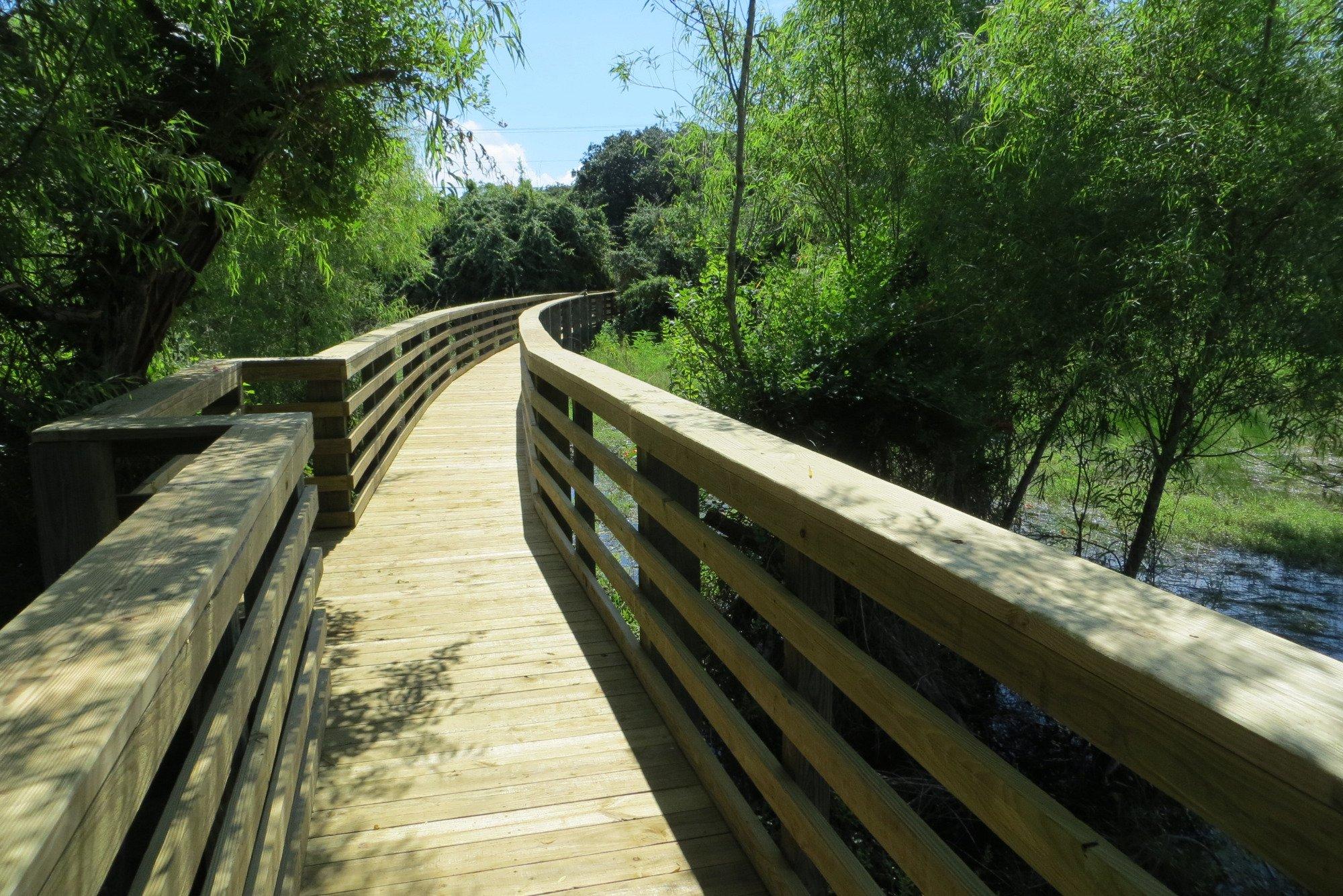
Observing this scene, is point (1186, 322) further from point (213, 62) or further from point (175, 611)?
point (175, 611)

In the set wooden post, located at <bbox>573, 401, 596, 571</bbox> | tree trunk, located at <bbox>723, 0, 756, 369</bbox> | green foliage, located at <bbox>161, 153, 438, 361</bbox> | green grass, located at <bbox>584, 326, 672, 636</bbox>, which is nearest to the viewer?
wooden post, located at <bbox>573, 401, 596, 571</bbox>

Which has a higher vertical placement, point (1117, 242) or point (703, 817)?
point (1117, 242)

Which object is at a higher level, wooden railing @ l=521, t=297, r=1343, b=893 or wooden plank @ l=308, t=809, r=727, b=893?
wooden railing @ l=521, t=297, r=1343, b=893

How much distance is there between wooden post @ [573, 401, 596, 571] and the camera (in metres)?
4.32

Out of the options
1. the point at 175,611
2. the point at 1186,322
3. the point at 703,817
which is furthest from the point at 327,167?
the point at 1186,322

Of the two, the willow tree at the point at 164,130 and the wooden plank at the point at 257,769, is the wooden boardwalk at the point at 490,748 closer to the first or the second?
the wooden plank at the point at 257,769

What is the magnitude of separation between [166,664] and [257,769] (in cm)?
77

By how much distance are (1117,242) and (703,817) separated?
16.2 ft

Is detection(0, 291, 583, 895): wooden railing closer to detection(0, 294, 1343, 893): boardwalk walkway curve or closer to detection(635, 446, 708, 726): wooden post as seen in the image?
→ detection(0, 294, 1343, 893): boardwalk walkway curve

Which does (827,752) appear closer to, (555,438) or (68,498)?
(68,498)

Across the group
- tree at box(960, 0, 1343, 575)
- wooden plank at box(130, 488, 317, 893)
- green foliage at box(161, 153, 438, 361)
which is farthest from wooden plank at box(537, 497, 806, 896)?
green foliage at box(161, 153, 438, 361)

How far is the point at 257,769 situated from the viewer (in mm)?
1866

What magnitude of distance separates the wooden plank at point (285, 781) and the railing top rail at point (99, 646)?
554 mm

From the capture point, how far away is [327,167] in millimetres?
5281
